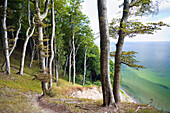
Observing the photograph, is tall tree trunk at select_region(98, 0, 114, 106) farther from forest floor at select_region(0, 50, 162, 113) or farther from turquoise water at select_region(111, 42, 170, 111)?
turquoise water at select_region(111, 42, 170, 111)

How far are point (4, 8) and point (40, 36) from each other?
6389mm

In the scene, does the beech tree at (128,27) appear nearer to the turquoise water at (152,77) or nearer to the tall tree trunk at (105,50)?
the tall tree trunk at (105,50)

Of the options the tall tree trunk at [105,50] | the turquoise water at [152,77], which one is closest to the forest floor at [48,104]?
the tall tree trunk at [105,50]

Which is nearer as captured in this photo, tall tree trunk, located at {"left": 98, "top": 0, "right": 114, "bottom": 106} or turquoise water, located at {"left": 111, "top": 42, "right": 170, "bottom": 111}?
tall tree trunk, located at {"left": 98, "top": 0, "right": 114, "bottom": 106}

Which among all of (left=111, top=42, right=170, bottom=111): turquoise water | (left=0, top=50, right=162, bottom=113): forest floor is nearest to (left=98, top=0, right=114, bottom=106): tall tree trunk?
(left=0, top=50, right=162, bottom=113): forest floor

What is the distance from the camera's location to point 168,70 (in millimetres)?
22875

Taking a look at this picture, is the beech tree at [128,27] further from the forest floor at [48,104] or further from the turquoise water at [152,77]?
the turquoise water at [152,77]

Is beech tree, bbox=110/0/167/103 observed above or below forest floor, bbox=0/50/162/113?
above

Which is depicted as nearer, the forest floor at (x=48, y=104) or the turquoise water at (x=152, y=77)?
the forest floor at (x=48, y=104)

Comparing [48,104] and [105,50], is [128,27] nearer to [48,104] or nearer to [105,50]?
[105,50]

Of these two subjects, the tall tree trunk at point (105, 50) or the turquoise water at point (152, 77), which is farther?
the turquoise water at point (152, 77)

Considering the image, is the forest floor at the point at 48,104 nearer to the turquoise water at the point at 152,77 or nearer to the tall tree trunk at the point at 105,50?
the tall tree trunk at the point at 105,50

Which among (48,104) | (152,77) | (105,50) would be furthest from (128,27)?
(152,77)

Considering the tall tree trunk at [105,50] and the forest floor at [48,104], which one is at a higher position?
the tall tree trunk at [105,50]
